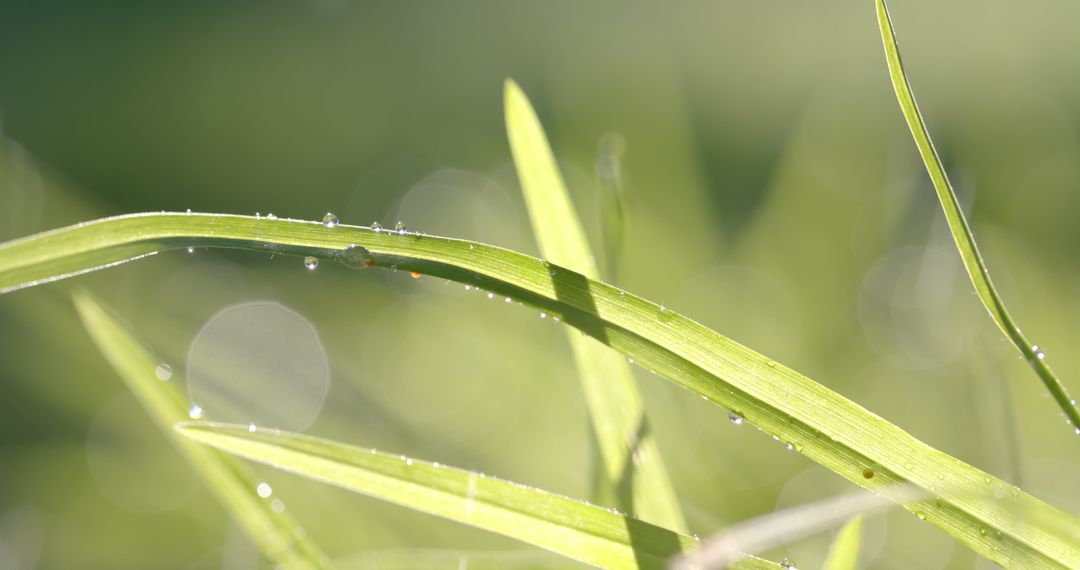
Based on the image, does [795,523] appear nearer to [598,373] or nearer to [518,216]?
[598,373]

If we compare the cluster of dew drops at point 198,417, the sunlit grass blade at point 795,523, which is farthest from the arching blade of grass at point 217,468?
the sunlit grass blade at point 795,523

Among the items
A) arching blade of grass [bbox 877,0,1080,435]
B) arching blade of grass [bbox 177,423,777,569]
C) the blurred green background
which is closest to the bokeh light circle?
the blurred green background

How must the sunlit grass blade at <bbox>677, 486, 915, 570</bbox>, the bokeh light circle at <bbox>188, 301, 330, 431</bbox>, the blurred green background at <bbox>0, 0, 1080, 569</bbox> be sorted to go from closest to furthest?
the sunlit grass blade at <bbox>677, 486, 915, 570</bbox> → the bokeh light circle at <bbox>188, 301, 330, 431</bbox> → the blurred green background at <bbox>0, 0, 1080, 569</bbox>

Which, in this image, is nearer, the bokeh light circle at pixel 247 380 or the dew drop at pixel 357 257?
the dew drop at pixel 357 257

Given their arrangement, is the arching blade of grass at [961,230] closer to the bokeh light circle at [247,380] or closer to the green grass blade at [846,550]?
the green grass blade at [846,550]

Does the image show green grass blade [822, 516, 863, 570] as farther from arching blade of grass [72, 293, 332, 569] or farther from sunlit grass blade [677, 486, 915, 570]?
arching blade of grass [72, 293, 332, 569]

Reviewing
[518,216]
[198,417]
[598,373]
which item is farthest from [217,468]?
[518,216]

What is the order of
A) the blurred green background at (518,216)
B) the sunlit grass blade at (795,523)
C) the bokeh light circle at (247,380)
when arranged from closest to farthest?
the sunlit grass blade at (795,523), the bokeh light circle at (247,380), the blurred green background at (518,216)
